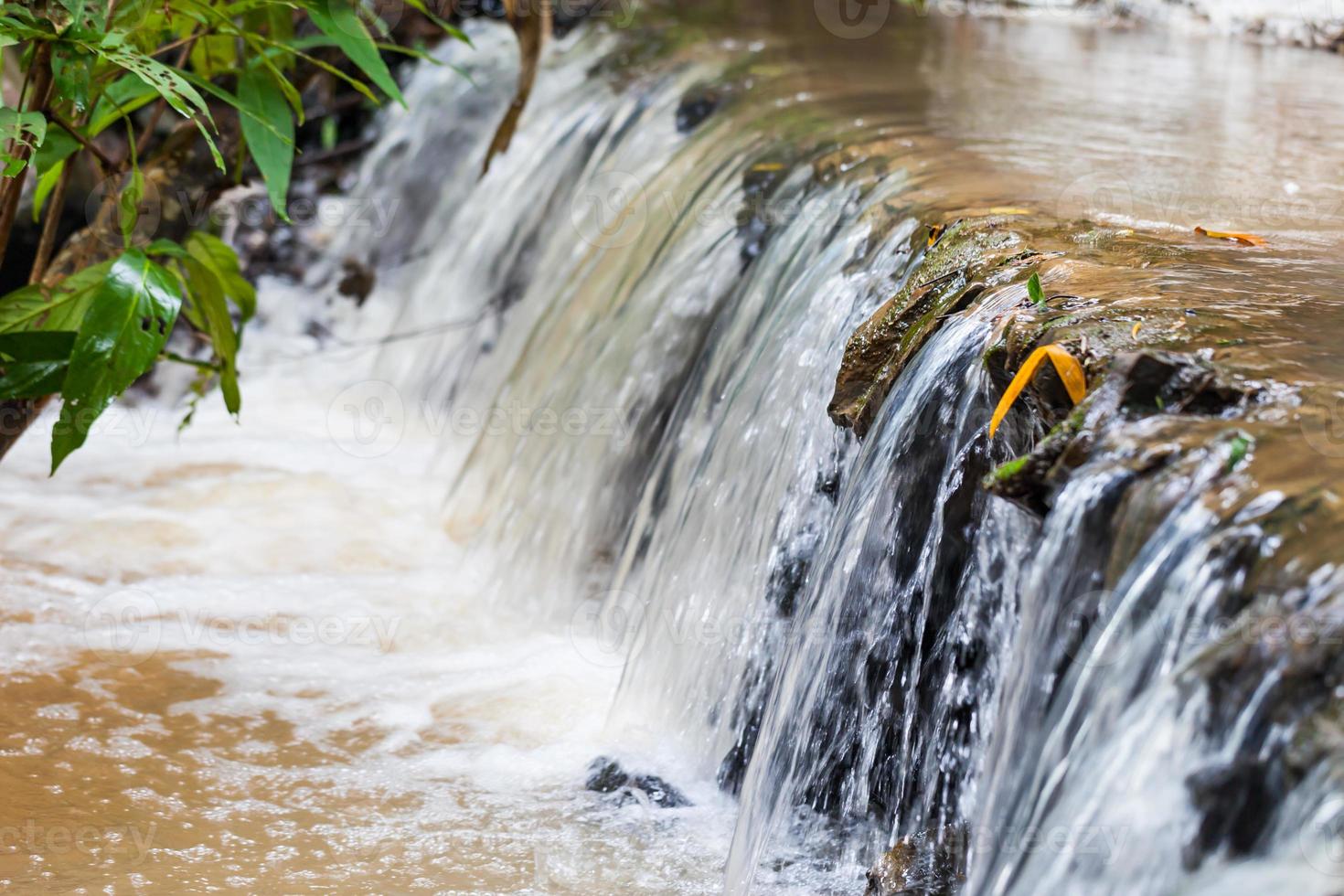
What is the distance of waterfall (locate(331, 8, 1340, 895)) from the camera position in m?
1.50

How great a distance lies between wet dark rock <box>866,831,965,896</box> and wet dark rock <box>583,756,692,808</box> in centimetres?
59

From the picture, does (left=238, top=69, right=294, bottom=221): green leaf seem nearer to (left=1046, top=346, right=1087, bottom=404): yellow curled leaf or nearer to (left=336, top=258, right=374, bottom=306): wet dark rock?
(left=1046, top=346, right=1087, bottom=404): yellow curled leaf

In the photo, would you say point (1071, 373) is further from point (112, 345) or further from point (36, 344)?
point (36, 344)

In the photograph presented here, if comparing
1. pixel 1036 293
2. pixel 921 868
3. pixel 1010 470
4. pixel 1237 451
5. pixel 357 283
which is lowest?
pixel 921 868

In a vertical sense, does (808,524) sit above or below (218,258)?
below

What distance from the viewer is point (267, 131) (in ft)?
9.09

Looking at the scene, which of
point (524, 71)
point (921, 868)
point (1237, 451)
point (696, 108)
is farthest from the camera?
point (696, 108)

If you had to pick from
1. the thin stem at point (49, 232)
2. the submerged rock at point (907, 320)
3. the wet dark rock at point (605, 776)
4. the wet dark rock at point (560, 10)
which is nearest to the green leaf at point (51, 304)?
the thin stem at point (49, 232)

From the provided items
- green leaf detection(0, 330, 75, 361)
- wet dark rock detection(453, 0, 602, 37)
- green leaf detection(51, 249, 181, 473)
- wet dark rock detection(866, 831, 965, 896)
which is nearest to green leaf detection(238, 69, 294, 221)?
green leaf detection(51, 249, 181, 473)

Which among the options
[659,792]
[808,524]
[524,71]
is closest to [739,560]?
[808,524]

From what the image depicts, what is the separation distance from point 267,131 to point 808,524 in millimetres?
1351

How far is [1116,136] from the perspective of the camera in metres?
3.97

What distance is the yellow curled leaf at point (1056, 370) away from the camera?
5.91 ft

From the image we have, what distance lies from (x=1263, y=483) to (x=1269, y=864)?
1.39ft
